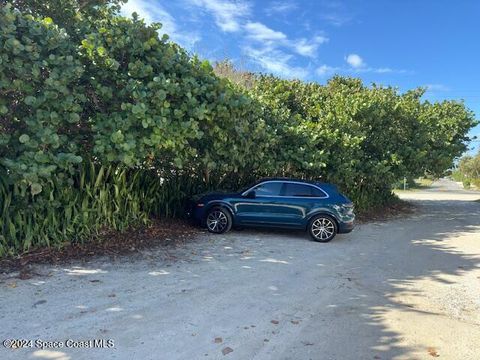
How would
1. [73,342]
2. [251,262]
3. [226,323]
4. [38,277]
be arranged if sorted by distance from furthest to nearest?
[251,262] < [38,277] < [226,323] < [73,342]

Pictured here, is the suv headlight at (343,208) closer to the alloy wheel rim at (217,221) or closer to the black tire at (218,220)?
the black tire at (218,220)

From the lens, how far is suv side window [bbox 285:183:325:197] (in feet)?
34.6

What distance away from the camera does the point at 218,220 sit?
1059cm

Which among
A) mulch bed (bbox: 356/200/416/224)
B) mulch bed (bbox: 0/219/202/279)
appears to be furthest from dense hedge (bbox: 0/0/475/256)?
mulch bed (bbox: 356/200/416/224)

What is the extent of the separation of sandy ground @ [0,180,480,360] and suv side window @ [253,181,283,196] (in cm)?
183

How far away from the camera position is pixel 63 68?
267 inches

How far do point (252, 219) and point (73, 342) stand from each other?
22.1 ft

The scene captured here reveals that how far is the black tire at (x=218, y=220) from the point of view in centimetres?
1056

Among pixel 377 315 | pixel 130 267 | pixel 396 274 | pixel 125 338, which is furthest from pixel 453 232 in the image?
pixel 125 338

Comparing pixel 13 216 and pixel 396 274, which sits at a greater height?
pixel 13 216

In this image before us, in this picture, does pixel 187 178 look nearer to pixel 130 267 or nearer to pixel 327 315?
pixel 130 267

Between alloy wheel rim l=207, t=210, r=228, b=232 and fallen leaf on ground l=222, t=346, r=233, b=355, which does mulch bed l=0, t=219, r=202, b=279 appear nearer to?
alloy wheel rim l=207, t=210, r=228, b=232

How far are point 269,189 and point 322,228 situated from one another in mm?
1718

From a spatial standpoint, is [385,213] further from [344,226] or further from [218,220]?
[218,220]
